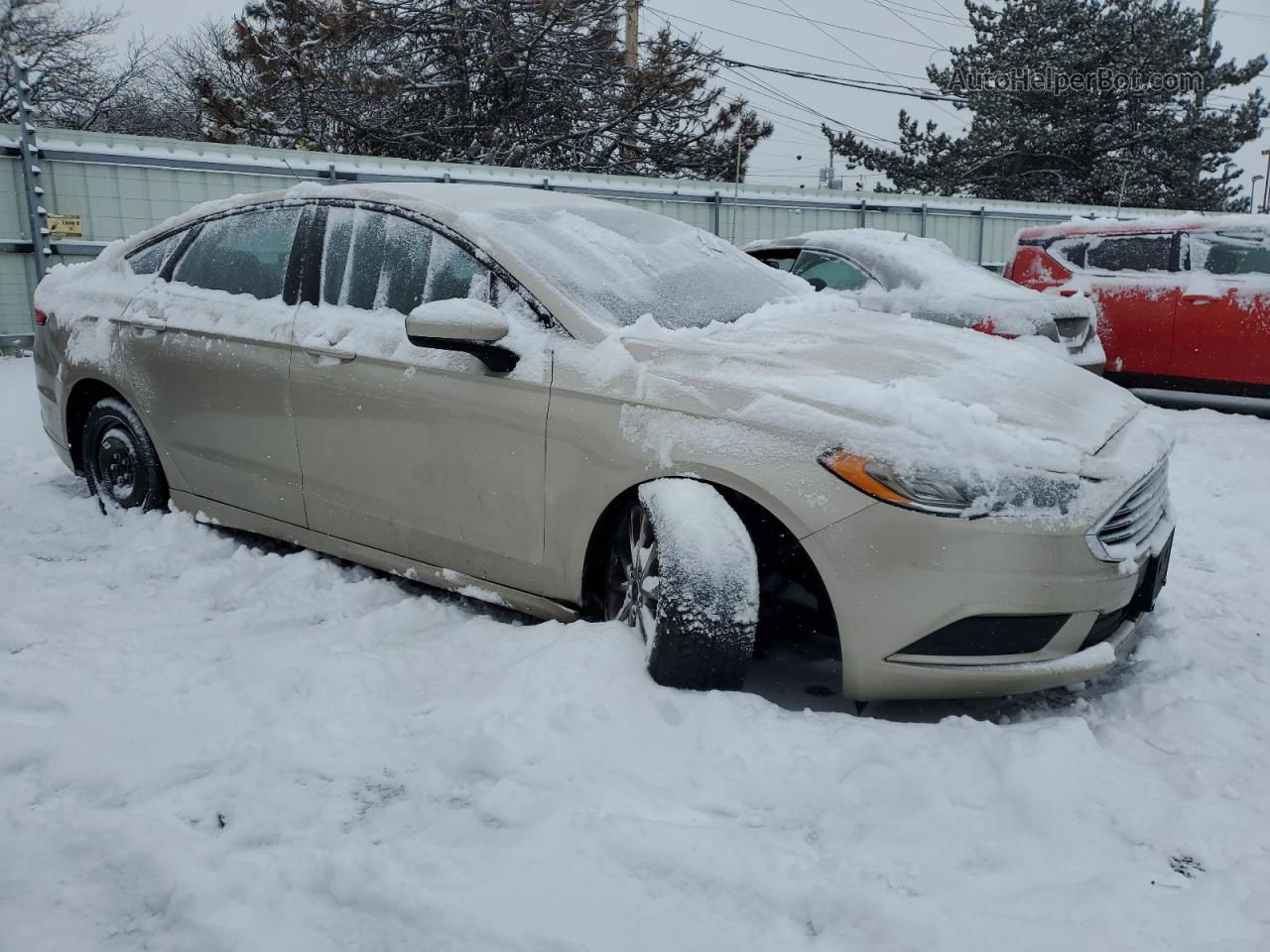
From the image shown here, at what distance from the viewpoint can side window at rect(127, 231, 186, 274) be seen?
15.1ft

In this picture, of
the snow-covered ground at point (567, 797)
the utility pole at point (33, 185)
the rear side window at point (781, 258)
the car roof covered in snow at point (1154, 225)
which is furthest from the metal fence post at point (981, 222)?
the snow-covered ground at point (567, 797)

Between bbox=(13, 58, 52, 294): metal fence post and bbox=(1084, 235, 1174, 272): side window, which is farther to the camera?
bbox=(13, 58, 52, 294): metal fence post

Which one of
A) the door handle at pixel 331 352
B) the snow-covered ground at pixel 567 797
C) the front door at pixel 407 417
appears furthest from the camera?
the door handle at pixel 331 352

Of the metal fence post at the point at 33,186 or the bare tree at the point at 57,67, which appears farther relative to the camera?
the bare tree at the point at 57,67

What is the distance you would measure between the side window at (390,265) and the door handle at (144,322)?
3.07 feet

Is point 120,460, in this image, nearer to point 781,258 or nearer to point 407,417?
point 407,417

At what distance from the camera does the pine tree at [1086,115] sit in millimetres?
30875

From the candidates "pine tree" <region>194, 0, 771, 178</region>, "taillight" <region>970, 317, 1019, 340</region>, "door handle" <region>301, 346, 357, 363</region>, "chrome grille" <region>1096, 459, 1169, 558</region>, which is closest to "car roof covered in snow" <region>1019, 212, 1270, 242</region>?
"taillight" <region>970, 317, 1019, 340</region>

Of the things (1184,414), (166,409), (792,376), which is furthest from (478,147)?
(792,376)

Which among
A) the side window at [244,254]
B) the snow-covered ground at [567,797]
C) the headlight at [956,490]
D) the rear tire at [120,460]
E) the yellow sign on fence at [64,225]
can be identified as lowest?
the snow-covered ground at [567,797]

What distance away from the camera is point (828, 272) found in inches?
298

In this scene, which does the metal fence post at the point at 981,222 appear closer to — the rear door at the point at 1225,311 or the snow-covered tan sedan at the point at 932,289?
the rear door at the point at 1225,311

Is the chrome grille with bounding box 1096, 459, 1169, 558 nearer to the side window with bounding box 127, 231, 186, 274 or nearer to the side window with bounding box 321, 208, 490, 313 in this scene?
the side window with bounding box 321, 208, 490, 313

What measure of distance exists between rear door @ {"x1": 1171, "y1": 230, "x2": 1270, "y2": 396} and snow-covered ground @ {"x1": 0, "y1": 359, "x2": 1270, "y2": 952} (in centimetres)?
499
